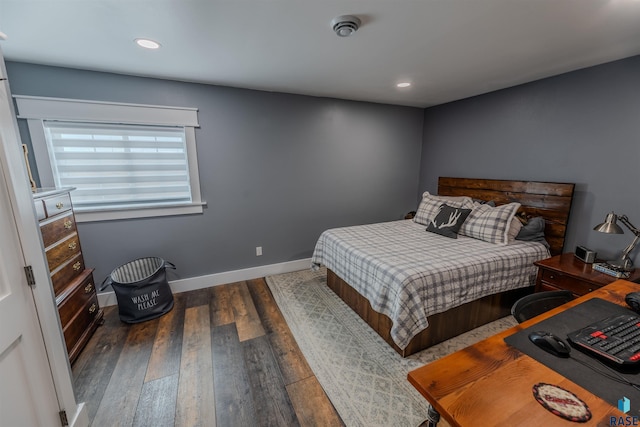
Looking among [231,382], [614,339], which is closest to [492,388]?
[614,339]

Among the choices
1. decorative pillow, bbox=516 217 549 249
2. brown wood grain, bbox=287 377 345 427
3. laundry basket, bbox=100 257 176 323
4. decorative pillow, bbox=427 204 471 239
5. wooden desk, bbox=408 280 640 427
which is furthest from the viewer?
decorative pillow, bbox=427 204 471 239

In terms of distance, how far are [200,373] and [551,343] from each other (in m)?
2.04

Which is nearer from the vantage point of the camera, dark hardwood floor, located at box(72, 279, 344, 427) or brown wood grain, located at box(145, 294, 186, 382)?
dark hardwood floor, located at box(72, 279, 344, 427)

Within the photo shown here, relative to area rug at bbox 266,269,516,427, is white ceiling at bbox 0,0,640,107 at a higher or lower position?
higher

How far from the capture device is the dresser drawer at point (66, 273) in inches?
71.1

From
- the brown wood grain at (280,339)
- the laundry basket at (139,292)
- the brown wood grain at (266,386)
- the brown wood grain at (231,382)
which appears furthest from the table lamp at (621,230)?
the laundry basket at (139,292)

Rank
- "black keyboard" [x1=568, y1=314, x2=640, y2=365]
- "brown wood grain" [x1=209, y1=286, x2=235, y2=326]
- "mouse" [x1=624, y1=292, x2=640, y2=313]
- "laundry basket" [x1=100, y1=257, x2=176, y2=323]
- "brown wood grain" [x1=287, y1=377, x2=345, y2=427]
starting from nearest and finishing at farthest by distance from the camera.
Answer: "black keyboard" [x1=568, y1=314, x2=640, y2=365] → "mouse" [x1=624, y1=292, x2=640, y2=313] → "brown wood grain" [x1=287, y1=377, x2=345, y2=427] → "laundry basket" [x1=100, y1=257, x2=176, y2=323] → "brown wood grain" [x1=209, y1=286, x2=235, y2=326]

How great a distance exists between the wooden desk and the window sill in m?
2.73

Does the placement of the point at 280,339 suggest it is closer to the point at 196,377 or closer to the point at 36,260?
the point at 196,377

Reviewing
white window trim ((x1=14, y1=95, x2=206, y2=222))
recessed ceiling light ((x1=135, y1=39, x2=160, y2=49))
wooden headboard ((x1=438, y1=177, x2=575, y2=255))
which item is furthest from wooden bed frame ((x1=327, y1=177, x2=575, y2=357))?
recessed ceiling light ((x1=135, y1=39, x2=160, y2=49))

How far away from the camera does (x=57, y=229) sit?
73.8 inches

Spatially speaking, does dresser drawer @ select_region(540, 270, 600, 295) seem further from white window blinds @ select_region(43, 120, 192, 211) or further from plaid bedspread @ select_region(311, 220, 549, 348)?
white window blinds @ select_region(43, 120, 192, 211)

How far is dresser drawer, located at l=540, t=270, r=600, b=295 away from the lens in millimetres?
1919

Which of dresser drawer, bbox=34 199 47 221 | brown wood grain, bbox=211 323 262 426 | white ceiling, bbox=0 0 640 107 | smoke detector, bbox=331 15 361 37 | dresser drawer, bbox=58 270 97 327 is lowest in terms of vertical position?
brown wood grain, bbox=211 323 262 426
